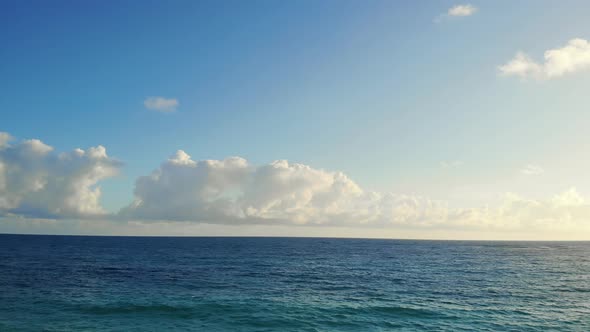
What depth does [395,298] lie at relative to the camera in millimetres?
53156

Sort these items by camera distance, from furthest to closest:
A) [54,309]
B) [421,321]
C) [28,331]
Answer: [54,309] < [421,321] < [28,331]

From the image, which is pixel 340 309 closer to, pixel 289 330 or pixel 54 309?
pixel 289 330

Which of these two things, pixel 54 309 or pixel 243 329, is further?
pixel 54 309

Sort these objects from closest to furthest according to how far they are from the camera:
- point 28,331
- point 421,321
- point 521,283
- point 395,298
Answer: point 28,331
point 421,321
point 395,298
point 521,283

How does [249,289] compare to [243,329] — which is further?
[249,289]

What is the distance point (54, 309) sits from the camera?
44.0 metres

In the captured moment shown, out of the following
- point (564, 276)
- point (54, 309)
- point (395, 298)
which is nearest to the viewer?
point (54, 309)

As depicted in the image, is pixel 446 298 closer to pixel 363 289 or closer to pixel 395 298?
pixel 395 298

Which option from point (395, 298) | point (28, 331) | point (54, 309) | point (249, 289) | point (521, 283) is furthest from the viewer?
point (521, 283)

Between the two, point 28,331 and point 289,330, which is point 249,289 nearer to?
point 289,330

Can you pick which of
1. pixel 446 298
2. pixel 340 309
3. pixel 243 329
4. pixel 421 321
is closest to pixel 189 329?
pixel 243 329

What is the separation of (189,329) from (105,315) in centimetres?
1200

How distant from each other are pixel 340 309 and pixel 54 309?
35088 millimetres

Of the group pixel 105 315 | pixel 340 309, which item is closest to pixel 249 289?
pixel 340 309
